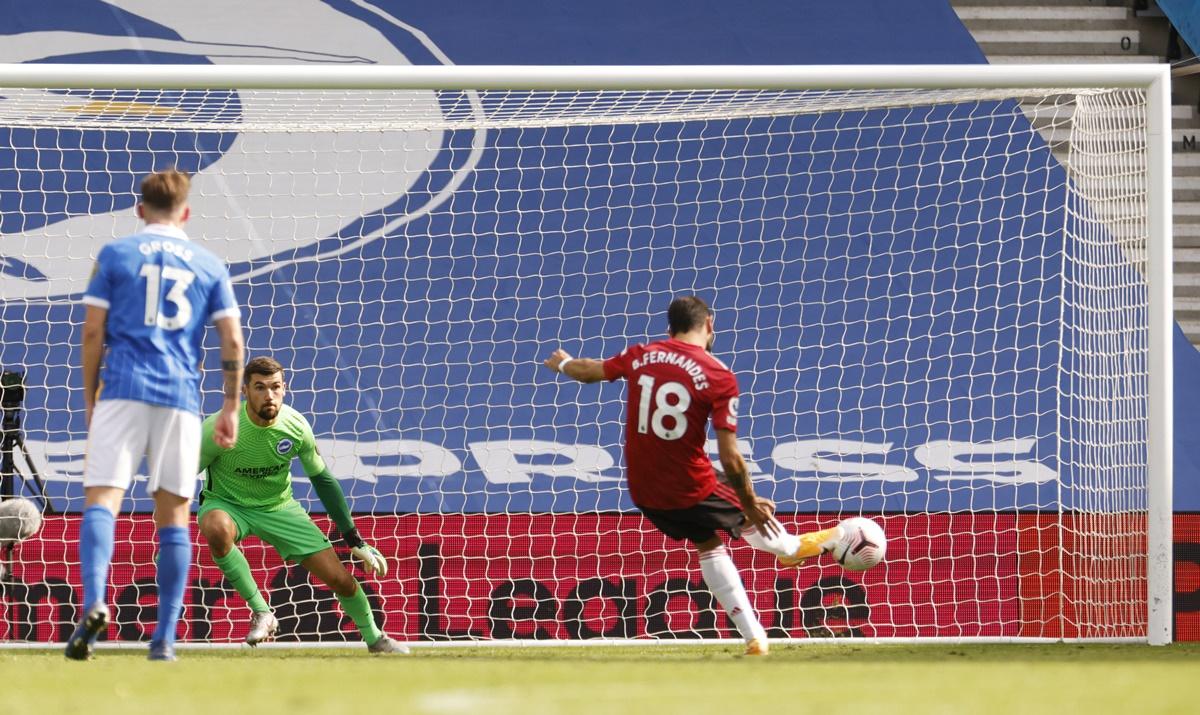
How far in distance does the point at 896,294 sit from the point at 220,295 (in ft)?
19.6

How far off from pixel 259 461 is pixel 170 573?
1.89 meters

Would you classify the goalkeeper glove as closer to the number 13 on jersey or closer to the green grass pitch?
the green grass pitch

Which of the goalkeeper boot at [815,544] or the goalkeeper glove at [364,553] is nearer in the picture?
the goalkeeper boot at [815,544]

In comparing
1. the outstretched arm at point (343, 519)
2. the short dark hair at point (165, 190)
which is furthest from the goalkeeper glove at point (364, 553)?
the short dark hair at point (165, 190)

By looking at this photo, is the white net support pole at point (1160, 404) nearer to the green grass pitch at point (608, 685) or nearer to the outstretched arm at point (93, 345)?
the green grass pitch at point (608, 685)

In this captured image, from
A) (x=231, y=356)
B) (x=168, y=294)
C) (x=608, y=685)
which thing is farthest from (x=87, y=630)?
(x=608, y=685)

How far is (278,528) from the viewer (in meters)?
6.20

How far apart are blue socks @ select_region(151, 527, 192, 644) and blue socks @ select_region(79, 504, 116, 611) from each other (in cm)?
18

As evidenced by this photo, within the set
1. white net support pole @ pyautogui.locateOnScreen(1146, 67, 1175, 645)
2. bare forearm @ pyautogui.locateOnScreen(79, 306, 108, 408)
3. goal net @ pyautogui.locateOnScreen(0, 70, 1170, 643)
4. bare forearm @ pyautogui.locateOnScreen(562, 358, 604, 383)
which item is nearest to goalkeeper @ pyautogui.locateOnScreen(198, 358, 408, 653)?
bare forearm @ pyautogui.locateOnScreen(562, 358, 604, 383)

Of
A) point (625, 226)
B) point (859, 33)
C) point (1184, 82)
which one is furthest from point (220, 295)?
point (1184, 82)

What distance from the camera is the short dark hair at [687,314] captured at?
537cm

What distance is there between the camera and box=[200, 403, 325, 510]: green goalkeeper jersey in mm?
6145

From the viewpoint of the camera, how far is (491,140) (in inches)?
376

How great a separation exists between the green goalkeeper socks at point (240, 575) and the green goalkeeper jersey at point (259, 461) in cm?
26
